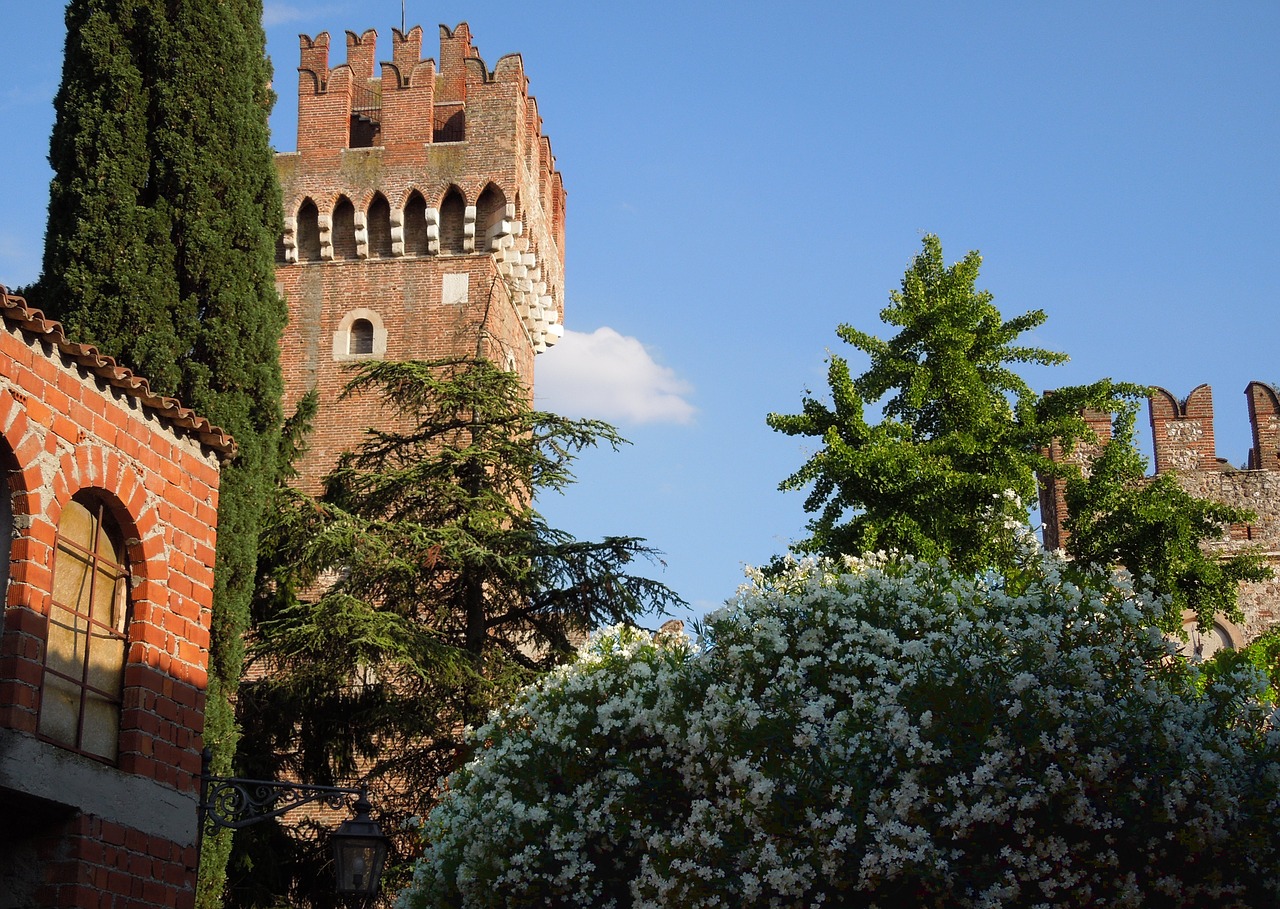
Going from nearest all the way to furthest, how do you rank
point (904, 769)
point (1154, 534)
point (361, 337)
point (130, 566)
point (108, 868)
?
point (108, 868) → point (904, 769) → point (130, 566) → point (1154, 534) → point (361, 337)

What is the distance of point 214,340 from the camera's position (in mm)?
16125

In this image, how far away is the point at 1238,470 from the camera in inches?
1003

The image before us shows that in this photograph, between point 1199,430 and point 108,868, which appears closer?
point 108,868

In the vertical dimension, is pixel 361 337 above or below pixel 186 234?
above

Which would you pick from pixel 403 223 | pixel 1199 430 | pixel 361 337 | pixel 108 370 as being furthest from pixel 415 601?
A: pixel 1199 430

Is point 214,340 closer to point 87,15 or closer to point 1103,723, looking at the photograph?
point 87,15

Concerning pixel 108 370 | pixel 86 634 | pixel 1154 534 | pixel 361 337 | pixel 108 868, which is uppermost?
pixel 361 337

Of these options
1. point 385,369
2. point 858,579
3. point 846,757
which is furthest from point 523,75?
point 846,757

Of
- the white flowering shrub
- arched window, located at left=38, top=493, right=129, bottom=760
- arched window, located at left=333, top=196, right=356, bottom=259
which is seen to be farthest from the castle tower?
arched window, located at left=38, top=493, right=129, bottom=760

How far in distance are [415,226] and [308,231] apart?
228 cm

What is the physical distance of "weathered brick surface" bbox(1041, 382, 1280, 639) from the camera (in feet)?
82.5

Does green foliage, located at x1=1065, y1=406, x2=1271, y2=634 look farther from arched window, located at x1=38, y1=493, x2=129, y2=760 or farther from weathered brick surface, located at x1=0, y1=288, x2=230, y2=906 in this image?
arched window, located at x1=38, y1=493, x2=129, y2=760

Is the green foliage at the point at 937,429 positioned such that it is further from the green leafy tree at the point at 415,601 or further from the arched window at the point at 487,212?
the arched window at the point at 487,212

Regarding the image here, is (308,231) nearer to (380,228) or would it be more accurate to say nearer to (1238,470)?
(380,228)
